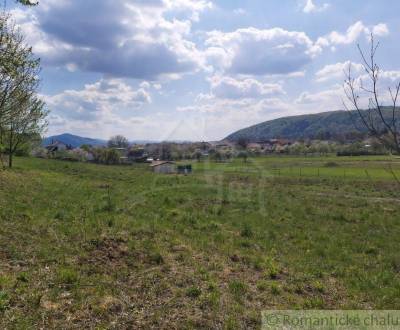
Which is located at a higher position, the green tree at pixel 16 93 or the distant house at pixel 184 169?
the green tree at pixel 16 93

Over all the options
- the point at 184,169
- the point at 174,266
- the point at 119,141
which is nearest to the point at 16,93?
the point at 174,266

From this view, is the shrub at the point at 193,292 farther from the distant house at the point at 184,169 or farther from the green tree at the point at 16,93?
the distant house at the point at 184,169

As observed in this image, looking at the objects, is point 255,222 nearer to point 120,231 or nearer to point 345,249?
point 345,249

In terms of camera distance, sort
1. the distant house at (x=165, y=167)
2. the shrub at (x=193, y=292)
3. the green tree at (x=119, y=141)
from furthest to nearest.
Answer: the green tree at (x=119, y=141) < the distant house at (x=165, y=167) < the shrub at (x=193, y=292)

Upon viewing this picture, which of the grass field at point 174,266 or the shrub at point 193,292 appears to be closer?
the grass field at point 174,266

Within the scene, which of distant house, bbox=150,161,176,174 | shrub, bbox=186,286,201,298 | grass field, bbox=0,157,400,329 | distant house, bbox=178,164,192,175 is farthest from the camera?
distant house, bbox=150,161,176,174

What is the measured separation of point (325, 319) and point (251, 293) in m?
1.50

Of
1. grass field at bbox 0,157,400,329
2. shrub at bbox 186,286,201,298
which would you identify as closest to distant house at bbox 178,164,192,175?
grass field at bbox 0,157,400,329

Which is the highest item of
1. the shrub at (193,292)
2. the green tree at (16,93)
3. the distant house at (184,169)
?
the green tree at (16,93)

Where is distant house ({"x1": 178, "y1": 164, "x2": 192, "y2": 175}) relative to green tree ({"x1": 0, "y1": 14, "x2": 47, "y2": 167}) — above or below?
below

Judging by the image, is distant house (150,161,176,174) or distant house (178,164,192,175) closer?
distant house (178,164,192,175)

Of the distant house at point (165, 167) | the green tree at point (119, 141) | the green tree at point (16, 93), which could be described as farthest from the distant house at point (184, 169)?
the green tree at point (119, 141)

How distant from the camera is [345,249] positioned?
11.8 meters

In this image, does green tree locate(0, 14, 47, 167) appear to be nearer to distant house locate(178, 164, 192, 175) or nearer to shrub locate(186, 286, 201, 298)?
shrub locate(186, 286, 201, 298)
